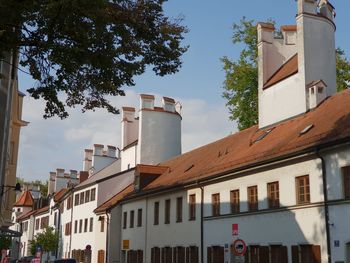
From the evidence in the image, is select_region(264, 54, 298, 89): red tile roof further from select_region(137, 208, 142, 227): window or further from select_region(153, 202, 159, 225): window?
select_region(137, 208, 142, 227): window

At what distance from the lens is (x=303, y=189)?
22.9 metres

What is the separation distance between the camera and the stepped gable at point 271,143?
73.7 feet

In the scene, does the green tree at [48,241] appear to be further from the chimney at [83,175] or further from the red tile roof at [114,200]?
the red tile roof at [114,200]

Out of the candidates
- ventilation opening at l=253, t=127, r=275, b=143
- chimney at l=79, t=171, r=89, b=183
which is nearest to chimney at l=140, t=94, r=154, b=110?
chimney at l=79, t=171, r=89, b=183

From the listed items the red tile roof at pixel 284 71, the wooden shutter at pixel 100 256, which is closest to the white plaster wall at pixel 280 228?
the red tile roof at pixel 284 71

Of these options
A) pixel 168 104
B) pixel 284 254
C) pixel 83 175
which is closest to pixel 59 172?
pixel 83 175

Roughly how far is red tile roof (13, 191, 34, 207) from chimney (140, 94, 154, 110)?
52.7m

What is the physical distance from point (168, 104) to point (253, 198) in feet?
90.9

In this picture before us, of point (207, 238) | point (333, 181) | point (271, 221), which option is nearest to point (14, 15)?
point (333, 181)

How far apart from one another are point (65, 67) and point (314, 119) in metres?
15.8

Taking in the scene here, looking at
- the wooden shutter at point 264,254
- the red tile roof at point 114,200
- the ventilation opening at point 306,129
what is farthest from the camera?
the red tile roof at point 114,200

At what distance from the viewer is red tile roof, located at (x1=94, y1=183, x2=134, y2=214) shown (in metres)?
45.4

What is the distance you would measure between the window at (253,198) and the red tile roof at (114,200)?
1997 centimetres

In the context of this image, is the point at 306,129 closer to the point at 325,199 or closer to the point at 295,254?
the point at 325,199
